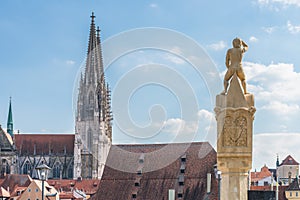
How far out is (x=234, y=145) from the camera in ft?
34.9

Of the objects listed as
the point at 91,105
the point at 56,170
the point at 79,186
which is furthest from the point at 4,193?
the point at 56,170

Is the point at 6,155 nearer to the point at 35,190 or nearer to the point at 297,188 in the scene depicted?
the point at 35,190

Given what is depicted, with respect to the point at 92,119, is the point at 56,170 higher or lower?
lower

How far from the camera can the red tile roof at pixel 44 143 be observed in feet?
505

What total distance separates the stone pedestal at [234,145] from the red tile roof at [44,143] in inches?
5677

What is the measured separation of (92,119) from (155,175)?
252ft

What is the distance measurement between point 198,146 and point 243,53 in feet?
193

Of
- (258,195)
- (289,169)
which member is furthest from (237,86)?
(289,169)

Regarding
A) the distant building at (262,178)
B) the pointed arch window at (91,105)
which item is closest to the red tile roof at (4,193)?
the pointed arch window at (91,105)

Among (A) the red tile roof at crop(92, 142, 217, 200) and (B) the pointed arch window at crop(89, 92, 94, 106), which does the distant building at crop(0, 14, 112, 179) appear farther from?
(A) the red tile roof at crop(92, 142, 217, 200)

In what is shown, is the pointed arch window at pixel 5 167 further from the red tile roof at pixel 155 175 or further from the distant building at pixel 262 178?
the red tile roof at pixel 155 175

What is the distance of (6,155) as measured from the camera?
152125 mm

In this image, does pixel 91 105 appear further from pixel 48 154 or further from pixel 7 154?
pixel 7 154

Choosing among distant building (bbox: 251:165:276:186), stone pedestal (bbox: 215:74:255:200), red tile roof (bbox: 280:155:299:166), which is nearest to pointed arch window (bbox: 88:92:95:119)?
distant building (bbox: 251:165:276:186)
